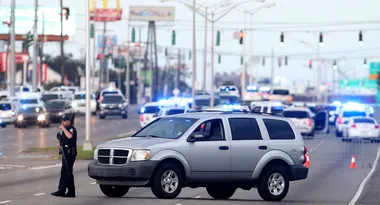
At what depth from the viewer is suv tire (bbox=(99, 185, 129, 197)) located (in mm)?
19672

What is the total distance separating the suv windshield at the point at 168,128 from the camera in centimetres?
1923

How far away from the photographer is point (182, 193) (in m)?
21.7

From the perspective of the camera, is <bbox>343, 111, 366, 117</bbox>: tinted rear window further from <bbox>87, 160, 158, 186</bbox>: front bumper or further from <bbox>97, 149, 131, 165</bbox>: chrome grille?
<bbox>87, 160, 158, 186</bbox>: front bumper

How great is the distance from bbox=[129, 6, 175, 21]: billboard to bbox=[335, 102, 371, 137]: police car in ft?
238

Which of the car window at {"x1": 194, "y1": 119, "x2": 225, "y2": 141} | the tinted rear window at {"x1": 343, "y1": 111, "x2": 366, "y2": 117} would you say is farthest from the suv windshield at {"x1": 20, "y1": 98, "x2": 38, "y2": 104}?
the car window at {"x1": 194, "y1": 119, "x2": 225, "y2": 141}

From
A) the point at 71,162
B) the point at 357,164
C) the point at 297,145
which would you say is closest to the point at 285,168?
the point at 297,145

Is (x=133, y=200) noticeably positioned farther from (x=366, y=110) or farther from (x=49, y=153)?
(x=366, y=110)

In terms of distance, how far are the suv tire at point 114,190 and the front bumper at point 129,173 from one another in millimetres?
932

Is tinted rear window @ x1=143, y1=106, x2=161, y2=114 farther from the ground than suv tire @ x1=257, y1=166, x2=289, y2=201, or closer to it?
farther from the ground

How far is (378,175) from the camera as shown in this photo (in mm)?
30109

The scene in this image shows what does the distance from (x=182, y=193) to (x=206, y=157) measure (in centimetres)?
275

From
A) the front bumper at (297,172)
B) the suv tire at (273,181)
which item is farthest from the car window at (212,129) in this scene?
the front bumper at (297,172)

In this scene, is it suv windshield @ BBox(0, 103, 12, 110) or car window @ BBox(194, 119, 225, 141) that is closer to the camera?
car window @ BBox(194, 119, 225, 141)

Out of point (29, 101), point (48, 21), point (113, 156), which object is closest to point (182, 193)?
point (113, 156)
